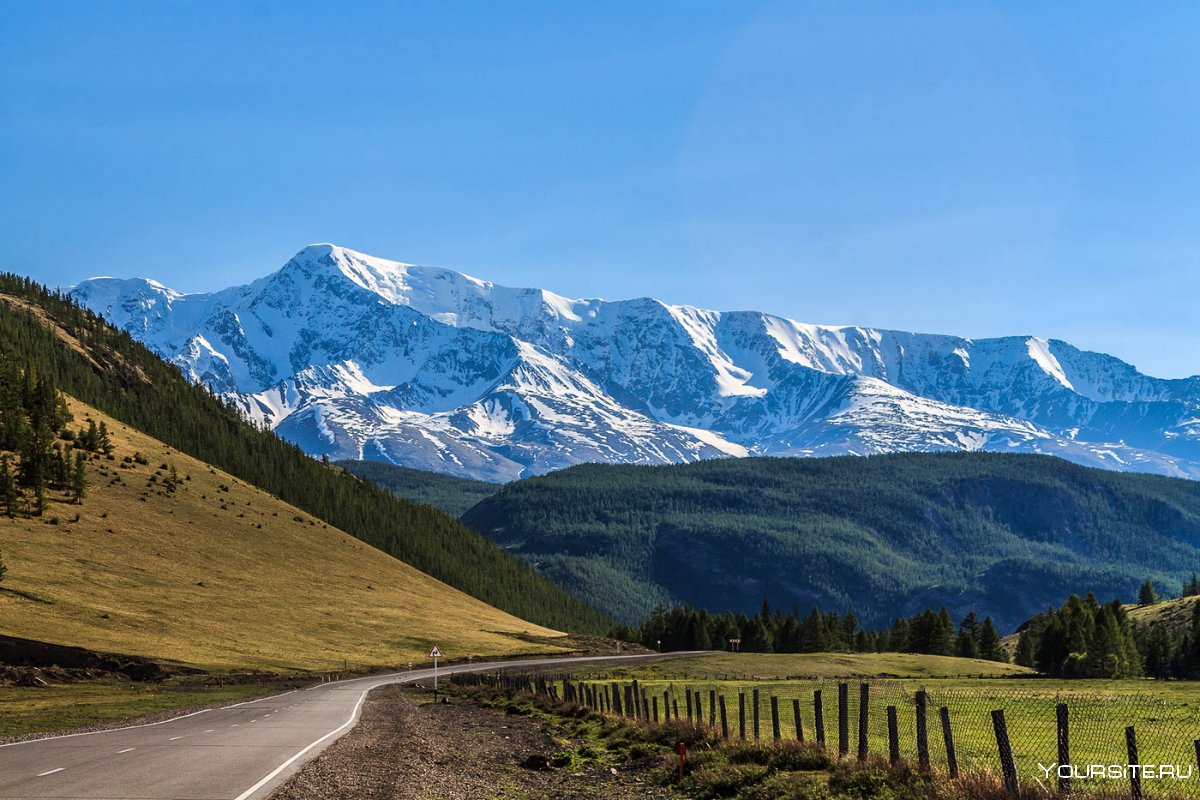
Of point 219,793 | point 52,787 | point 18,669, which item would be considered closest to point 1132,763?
point 219,793

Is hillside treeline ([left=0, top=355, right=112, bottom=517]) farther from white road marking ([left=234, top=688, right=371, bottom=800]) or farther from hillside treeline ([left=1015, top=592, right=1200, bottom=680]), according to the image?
hillside treeline ([left=1015, top=592, right=1200, bottom=680])

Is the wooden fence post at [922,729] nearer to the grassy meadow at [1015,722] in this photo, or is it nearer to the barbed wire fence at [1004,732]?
the barbed wire fence at [1004,732]

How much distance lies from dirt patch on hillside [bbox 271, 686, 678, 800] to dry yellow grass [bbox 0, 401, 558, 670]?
54.4 m

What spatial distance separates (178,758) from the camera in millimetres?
31953

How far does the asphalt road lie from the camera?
81.7 ft

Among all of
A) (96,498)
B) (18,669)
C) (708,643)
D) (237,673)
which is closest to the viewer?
(18,669)

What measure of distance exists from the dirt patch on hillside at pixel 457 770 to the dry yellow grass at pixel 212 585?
178ft

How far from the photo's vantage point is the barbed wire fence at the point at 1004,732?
67.4 feet

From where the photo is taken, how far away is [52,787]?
2500 cm

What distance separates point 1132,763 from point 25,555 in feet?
374

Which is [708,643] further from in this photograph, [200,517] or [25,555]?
[25,555]

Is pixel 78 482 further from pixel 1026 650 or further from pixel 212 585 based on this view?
pixel 1026 650

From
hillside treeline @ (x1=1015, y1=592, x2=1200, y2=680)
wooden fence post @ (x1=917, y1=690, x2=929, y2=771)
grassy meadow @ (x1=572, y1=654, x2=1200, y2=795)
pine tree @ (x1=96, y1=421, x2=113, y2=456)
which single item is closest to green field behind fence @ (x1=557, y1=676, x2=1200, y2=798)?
grassy meadow @ (x1=572, y1=654, x2=1200, y2=795)

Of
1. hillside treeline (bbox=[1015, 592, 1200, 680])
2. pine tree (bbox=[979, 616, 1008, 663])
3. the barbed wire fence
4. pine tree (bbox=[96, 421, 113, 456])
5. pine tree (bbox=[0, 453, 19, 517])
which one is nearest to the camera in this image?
the barbed wire fence
